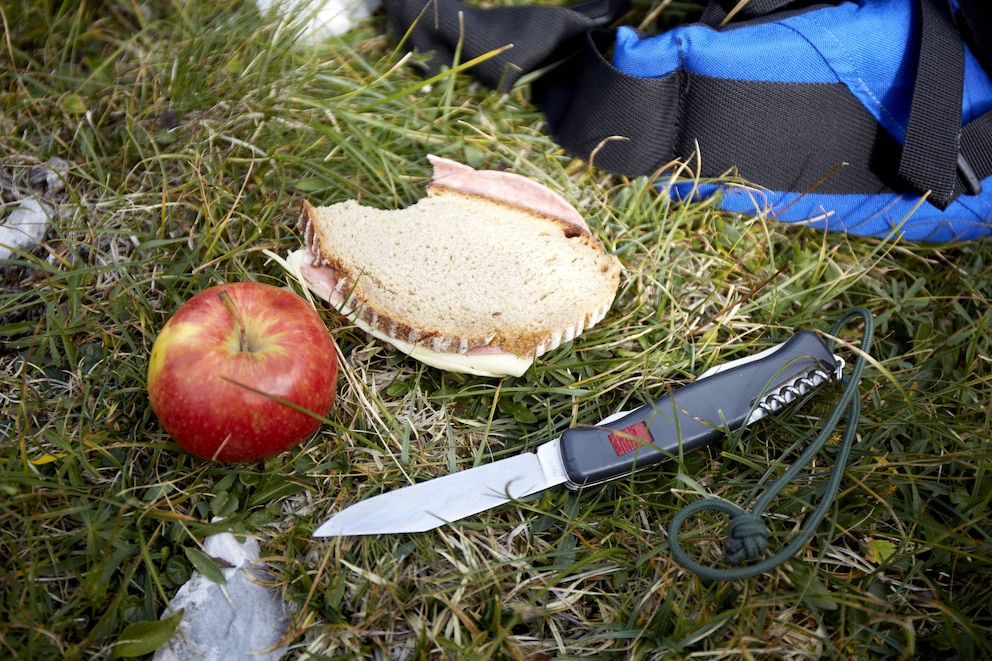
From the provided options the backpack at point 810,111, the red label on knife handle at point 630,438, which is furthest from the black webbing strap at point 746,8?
the red label on knife handle at point 630,438

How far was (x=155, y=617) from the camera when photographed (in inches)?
56.0

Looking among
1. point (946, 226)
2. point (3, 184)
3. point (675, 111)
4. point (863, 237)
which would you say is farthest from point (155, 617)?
point (946, 226)

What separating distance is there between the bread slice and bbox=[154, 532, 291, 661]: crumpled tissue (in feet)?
2.01

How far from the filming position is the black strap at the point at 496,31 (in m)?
2.13

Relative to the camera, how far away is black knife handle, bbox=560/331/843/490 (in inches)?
61.5

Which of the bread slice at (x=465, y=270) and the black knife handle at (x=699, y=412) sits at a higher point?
the bread slice at (x=465, y=270)

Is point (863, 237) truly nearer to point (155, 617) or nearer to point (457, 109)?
point (457, 109)

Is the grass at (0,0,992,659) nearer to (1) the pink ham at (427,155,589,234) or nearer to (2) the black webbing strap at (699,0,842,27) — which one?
(1) the pink ham at (427,155,589,234)

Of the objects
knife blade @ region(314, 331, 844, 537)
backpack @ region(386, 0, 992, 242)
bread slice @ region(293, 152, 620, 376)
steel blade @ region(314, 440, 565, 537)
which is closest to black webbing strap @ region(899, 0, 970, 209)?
backpack @ region(386, 0, 992, 242)

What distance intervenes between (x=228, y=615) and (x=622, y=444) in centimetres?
93

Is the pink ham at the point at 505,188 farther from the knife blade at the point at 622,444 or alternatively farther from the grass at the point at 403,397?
the knife blade at the point at 622,444

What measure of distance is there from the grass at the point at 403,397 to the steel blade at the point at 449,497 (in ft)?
0.18

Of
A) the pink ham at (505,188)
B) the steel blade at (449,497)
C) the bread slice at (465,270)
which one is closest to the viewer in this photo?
the steel blade at (449,497)

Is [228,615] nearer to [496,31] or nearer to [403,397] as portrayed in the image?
[403,397]
